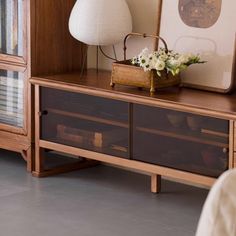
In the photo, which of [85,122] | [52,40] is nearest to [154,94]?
[85,122]

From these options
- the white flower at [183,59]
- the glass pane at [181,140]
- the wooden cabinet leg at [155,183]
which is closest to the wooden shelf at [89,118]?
the glass pane at [181,140]

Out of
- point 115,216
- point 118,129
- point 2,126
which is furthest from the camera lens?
point 2,126

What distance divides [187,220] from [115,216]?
35 centimetres

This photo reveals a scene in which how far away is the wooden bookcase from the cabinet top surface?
12cm

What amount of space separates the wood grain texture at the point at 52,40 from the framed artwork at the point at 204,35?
60cm

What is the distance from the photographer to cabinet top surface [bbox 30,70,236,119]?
3086 millimetres

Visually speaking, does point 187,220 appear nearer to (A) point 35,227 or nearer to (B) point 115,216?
(B) point 115,216

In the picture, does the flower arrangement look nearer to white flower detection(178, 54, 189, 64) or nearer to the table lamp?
white flower detection(178, 54, 189, 64)

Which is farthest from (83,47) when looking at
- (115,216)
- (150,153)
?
(115,216)

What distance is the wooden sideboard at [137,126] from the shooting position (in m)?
3.11

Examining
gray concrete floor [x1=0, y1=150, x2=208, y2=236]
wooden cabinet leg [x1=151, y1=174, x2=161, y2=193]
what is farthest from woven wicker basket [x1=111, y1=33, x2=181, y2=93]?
gray concrete floor [x1=0, y1=150, x2=208, y2=236]

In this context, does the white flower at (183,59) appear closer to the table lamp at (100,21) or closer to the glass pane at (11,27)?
the table lamp at (100,21)

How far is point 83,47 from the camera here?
13.2 ft

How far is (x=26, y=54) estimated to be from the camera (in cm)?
373
